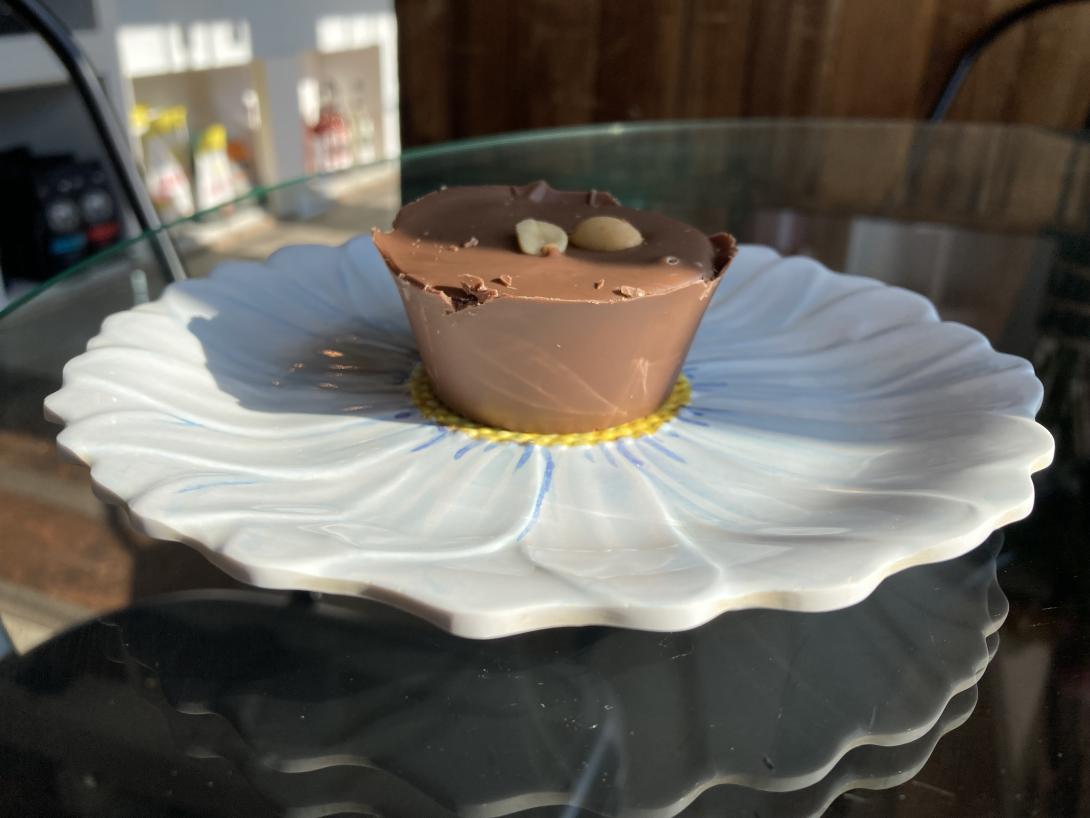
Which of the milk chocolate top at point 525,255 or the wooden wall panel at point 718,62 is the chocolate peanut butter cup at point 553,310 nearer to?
the milk chocolate top at point 525,255

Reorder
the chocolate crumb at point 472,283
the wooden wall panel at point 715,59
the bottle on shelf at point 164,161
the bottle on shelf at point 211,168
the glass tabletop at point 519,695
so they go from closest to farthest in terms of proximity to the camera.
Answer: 1. the glass tabletop at point 519,695
2. the chocolate crumb at point 472,283
3. the wooden wall panel at point 715,59
4. the bottle on shelf at point 164,161
5. the bottle on shelf at point 211,168

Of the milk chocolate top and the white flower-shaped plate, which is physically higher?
the milk chocolate top

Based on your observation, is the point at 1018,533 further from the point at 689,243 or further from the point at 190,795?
the point at 190,795

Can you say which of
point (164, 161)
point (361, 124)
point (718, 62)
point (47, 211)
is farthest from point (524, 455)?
point (361, 124)

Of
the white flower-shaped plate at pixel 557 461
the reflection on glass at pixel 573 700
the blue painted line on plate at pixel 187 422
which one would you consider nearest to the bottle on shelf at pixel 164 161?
the white flower-shaped plate at pixel 557 461

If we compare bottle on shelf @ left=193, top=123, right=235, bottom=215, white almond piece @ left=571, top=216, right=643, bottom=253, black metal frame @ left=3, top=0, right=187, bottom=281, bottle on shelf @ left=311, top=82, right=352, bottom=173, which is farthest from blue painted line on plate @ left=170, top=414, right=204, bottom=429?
bottle on shelf @ left=311, top=82, right=352, bottom=173

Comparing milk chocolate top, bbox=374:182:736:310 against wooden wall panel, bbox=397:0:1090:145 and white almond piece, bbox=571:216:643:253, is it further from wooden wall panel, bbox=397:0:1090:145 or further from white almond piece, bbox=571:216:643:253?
wooden wall panel, bbox=397:0:1090:145

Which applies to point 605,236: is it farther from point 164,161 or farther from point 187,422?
point 164,161

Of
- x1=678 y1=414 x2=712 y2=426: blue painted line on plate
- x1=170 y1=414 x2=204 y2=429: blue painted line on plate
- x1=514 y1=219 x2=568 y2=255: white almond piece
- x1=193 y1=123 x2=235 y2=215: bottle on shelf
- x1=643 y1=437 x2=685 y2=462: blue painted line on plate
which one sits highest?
x1=514 y1=219 x2=568 y2=255: white almond piece
